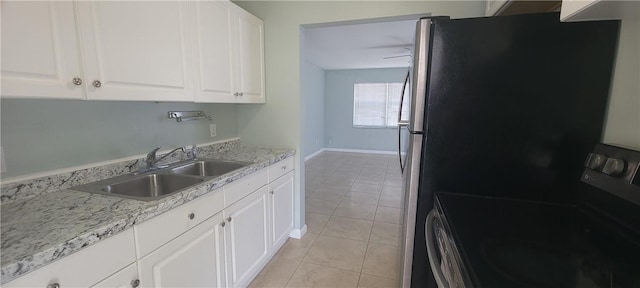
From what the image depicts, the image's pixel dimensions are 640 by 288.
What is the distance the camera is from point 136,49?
1273mm

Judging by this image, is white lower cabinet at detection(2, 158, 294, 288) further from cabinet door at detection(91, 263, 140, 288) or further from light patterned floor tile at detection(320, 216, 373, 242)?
light patterned floor tile at detection(320, 216, 373, 242)

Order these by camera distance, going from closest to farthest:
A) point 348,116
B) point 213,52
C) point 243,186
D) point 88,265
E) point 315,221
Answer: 1. point 88,265
2. point 243,186
3. point 213,52
4. point 315,221
5. point 348,116

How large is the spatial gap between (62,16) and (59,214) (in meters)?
0.74

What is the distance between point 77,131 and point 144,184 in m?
0.41

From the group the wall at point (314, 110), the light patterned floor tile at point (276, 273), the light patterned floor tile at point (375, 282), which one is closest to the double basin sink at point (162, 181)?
the light patterned floor tile at point (276, 273)

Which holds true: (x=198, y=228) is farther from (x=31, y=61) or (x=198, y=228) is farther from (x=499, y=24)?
(x=499, y=24)

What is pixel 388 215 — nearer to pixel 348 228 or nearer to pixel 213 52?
pixel 348 228

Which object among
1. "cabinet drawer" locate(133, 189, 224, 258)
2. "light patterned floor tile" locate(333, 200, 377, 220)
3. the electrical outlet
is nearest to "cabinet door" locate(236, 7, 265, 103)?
the electrical outlet

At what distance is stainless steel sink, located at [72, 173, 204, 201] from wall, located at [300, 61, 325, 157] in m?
3.94

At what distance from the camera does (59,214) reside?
0.96 meters

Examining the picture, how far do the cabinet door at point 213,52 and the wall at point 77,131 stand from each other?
0.35 meters

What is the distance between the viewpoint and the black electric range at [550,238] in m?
0.62

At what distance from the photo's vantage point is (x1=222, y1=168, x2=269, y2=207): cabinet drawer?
150cm

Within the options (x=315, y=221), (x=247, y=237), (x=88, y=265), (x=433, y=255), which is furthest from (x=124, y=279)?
(x=315, y=221)
